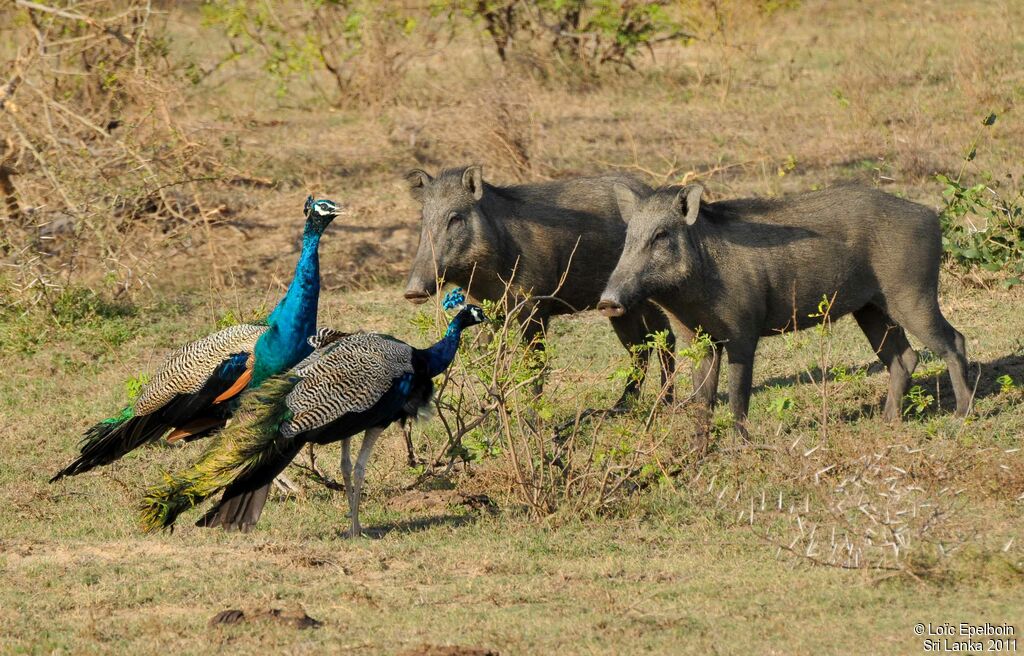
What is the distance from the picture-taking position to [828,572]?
264 inches

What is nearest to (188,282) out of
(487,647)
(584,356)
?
(584,356)

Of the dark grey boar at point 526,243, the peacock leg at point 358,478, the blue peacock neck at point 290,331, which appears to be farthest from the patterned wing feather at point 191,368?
the dark grey boar at point 526,243

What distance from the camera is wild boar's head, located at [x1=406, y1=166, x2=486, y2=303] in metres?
10.0

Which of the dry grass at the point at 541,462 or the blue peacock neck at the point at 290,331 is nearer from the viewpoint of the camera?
the dry grass at the point at 541,462

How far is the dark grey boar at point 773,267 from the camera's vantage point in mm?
8750

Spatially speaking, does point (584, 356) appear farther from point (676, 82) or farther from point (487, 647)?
point (676, 82)

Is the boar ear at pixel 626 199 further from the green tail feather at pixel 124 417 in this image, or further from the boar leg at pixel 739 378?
the green tail feather at pixel 124 417

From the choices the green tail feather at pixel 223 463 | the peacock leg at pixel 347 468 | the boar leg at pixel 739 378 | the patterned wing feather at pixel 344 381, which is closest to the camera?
the green tail feather at pixel 223 463

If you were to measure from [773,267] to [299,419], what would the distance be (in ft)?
10.5

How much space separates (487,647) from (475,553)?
4.79ft

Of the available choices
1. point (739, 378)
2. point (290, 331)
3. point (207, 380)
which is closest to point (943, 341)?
point (739, 378)

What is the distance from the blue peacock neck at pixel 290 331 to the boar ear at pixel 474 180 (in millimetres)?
1940

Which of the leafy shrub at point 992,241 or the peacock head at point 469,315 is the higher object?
the peacock head at point 469,315

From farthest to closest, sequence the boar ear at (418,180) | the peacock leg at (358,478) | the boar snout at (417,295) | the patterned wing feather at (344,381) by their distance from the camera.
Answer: the boar ear at (418,180)
the boar snout at (417,295)
the peacock leg at (358,478)
the patterned wing feather at (344,381)
